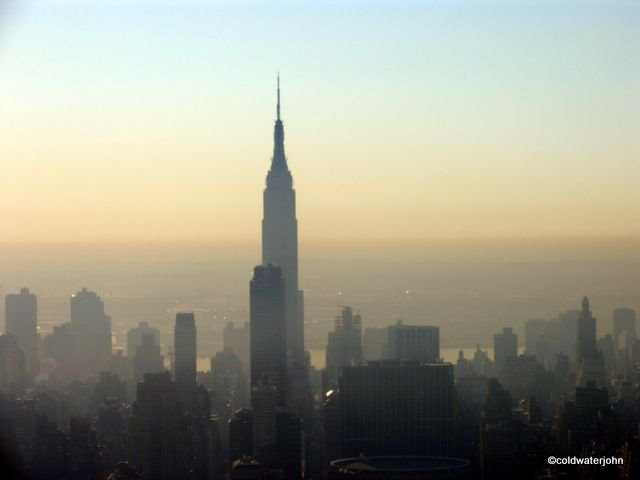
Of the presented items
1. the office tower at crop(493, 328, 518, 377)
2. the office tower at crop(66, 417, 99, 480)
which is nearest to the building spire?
the office tower at crop(493, 328, 518, 377)

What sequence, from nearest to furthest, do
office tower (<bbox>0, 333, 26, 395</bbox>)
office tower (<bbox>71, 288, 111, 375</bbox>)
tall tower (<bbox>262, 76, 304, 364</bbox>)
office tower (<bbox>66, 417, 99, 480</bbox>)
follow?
1. office tower (<bbox>66, 417, 99, 480</bbox>)
2. office tower (<bbox>0, 333, 26, 395</bbox>)
3. office tower (<bbox>71, 288, 111, 375</bbox>)
4. tall tower (<bbox>262, 76, 304, 364</bbox>)

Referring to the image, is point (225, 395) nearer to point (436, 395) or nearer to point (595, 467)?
point (436, 395)

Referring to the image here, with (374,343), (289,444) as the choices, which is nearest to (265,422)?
(289,444)

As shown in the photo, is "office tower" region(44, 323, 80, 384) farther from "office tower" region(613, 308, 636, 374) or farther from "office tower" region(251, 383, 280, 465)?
"office tower" region(613, 308, 636, 374)

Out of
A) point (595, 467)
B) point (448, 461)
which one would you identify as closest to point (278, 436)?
point (448, 461)

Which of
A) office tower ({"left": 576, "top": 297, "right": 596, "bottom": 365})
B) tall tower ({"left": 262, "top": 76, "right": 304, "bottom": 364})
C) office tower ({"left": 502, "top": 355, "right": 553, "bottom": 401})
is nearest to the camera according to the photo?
office tower ({"left": 502, "top": 355, "right": 553, "bottom": 401})
